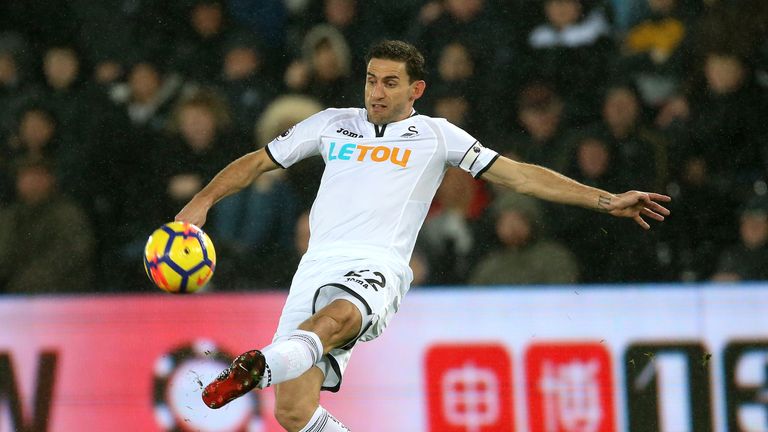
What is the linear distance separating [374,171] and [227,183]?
0.72m

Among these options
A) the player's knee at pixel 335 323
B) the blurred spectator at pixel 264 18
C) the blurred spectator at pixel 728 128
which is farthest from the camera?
the blurred spectator at pixel 264 18

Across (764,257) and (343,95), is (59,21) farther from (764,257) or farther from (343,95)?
(764,257)

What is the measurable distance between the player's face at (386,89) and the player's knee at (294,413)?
1.38 meters

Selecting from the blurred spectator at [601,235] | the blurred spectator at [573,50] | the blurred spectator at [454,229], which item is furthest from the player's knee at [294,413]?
the blurred spectator at [573,50]

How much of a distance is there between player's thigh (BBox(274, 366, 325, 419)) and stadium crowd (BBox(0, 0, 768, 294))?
82.6 inches

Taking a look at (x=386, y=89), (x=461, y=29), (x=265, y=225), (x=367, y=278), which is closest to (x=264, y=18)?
(x=461, y=29)

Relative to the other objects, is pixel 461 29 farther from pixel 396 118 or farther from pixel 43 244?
pixel 43 244

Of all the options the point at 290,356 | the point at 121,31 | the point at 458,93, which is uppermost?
the point at 121,31

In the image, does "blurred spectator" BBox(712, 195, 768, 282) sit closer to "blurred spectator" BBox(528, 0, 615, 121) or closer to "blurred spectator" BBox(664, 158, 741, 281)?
"blurred spectator" BBox(664, 158, 741, 281)

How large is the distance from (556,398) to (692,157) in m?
1.71

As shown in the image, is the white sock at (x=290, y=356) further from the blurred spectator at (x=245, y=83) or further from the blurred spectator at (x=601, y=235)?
the blurred spectator at (x=245, y=83)

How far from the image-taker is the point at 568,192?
5.60 m

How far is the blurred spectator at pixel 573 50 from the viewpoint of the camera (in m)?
7.75

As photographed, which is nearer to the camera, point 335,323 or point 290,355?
point 290,355
